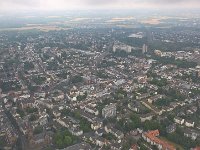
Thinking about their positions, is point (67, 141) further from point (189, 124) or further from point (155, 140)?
point (189, 124)

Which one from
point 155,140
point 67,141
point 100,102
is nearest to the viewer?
point 67,141

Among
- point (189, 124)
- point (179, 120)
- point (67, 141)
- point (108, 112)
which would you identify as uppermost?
point (67, 141)

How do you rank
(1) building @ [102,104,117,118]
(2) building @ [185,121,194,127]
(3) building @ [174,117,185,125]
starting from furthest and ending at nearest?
1. (1) building @ [102,104,117,118]
2. (3) building @ [174,117,185,125]
3. (2) building @ [185,121,194,127]

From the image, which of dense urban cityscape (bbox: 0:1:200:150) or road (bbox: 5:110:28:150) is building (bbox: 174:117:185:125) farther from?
road (bbox: 5:110:28:150)

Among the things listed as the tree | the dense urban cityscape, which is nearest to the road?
the dense urban cityscape

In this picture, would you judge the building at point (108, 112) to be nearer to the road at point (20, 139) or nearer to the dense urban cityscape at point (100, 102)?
the dense urban cityscape at point (100, 102)

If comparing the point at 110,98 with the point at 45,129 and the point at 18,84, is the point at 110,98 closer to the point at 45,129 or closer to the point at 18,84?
the point at 45,129

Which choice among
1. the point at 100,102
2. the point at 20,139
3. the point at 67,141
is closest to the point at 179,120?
the point at 100,102

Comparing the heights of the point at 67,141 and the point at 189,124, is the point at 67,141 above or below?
above

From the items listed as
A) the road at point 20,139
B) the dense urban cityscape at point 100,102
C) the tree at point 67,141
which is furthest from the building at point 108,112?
the road at point 20,139

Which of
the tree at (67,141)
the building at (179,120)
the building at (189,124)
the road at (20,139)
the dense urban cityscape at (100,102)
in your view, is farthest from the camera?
the building at (179,120)

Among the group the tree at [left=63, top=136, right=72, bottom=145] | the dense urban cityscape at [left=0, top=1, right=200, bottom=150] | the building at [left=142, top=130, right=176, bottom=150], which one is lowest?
the dense urban cityscape at [left=0, top=1, right=200, bottom=150]

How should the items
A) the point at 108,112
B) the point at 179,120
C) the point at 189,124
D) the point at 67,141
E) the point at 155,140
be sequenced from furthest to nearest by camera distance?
the point at 108,112 < the point at 179,120 < the point at 189,124 < the point at 155,140 < the point at 67,141
